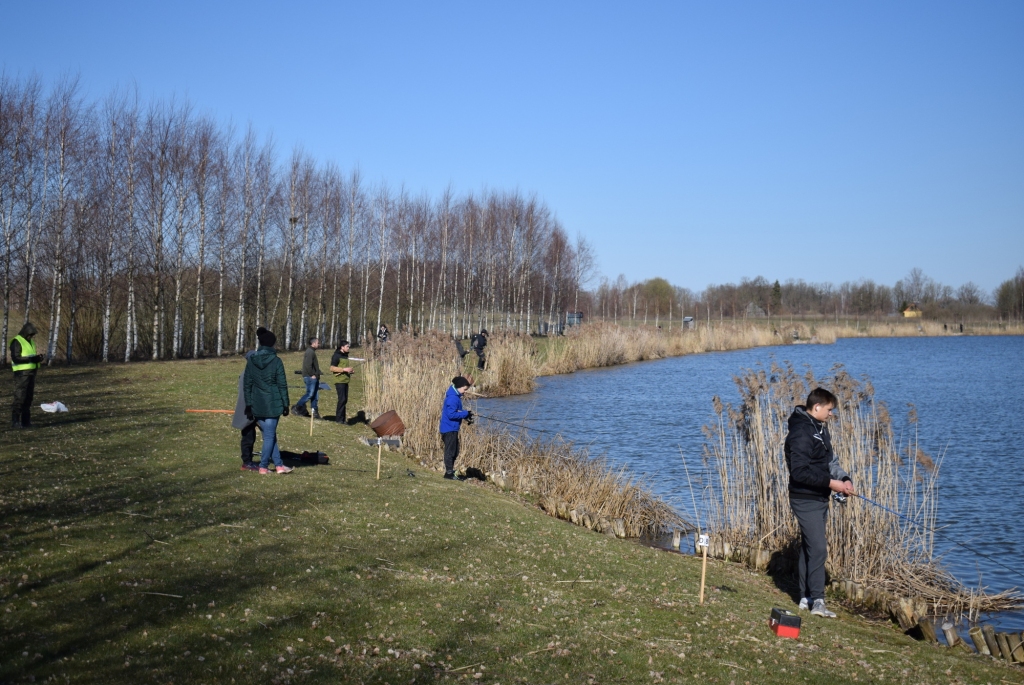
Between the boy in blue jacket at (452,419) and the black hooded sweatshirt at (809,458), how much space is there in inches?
290

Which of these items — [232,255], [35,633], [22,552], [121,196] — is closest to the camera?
[35,633]

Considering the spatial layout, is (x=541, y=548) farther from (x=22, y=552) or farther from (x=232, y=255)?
(x=232, y=255)

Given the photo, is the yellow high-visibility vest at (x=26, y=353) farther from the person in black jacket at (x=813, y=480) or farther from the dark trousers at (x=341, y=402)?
the person in black jacket at (x=813, y=480)

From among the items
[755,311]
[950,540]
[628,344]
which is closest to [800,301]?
[755,311]

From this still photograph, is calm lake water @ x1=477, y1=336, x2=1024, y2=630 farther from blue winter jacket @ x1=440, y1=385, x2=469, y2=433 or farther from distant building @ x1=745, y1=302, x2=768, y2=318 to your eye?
distant building @ x1=745, y1=302, x2=768, y2=318

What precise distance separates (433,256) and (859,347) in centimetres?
4001

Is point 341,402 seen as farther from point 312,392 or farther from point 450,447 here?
point 450,447

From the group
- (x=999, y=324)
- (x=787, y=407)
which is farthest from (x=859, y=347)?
(x=787, y=407)

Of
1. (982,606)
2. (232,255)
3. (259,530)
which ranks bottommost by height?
(982,606)

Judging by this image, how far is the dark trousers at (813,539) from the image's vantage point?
30.8 feet

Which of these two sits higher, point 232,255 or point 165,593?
point 232,255

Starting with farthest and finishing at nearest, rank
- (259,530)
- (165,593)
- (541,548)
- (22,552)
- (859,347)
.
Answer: (859,347) < (541,548) < (259,530) < (22,552) < (165,593)

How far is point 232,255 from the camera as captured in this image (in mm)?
43250

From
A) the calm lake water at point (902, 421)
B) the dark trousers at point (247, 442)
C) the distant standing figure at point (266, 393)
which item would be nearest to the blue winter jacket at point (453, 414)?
the distant standing figure at point (266, 393)
